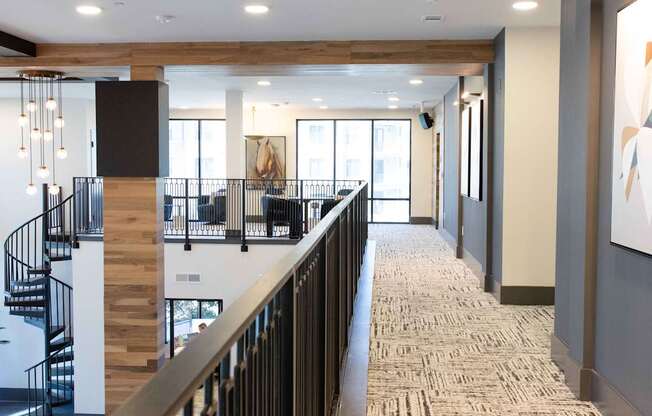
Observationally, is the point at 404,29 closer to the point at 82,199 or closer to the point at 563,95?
the point at 563,95

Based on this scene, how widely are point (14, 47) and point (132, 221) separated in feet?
7.66

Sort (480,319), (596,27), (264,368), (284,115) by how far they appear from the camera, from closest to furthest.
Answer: (264,368) < (596,27) < (480,319) < (284,115)

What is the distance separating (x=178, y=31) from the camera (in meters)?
7.17

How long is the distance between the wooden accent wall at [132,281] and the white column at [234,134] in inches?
151

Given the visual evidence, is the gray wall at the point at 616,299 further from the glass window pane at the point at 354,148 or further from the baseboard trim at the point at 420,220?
the glass window pane at the point at 354,148

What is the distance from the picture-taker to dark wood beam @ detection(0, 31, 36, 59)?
24.3 feet

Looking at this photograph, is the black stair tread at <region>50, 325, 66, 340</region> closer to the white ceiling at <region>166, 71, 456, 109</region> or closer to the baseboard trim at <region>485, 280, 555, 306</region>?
the white ceiling at <region>166, 71, 456, 109</region>

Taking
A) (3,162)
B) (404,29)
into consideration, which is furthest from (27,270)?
(404,29)

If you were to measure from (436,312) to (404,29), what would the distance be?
9.42ft

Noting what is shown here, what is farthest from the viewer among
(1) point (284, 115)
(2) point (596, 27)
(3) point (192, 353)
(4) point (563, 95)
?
(1) point (284, 115)

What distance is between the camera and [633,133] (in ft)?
9.68

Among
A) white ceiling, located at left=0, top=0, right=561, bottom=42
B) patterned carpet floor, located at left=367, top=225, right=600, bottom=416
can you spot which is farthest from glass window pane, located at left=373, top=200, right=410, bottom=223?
white ceiling, located at left=0, top=0, right=561, bottom=42

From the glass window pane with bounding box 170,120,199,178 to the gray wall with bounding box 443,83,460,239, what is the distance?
281 inches

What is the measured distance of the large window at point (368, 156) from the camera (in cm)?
1647
